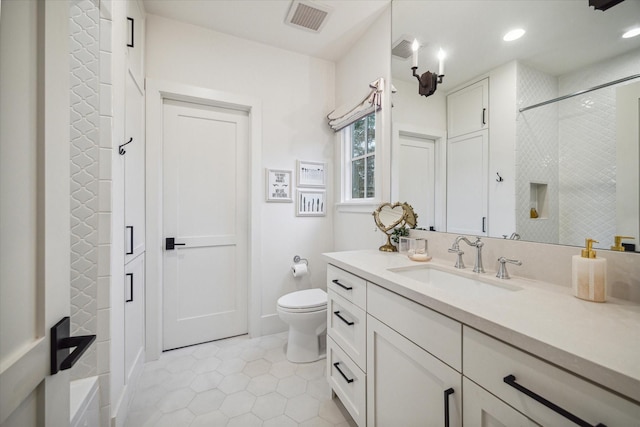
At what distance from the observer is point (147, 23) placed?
6.69 ft

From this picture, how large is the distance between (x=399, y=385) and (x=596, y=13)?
1.57 m

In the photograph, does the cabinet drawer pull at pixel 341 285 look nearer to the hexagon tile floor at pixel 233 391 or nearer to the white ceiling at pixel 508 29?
the hexagon tile floor at pixel 233 391

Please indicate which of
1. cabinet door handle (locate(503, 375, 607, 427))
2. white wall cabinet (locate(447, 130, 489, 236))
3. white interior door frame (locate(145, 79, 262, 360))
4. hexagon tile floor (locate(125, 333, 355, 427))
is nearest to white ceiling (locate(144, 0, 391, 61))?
white interior door frame (locate(145, 79, 262, 360))

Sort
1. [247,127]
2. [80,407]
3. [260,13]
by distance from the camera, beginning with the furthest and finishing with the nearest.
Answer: [247,127] < [260,13] < [80,407]

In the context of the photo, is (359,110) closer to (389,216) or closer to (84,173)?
(389,216)

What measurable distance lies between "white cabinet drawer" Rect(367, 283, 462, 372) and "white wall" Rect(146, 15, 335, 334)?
1455 mm

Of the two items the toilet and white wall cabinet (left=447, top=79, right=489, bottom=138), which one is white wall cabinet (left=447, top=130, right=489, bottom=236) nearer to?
white wall cabinet (left=447, top=79, right=489, bottom=138)

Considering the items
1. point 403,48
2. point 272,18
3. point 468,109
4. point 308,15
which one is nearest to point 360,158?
point 403,48

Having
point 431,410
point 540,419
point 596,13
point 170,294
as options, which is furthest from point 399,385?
point 170,294

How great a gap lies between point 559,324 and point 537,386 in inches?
7.0

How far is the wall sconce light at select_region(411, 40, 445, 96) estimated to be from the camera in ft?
5.00

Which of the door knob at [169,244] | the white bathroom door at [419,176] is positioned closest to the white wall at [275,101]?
the door knob at [169,244]

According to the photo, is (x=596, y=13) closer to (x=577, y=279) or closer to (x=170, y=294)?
(x=577, y=279)

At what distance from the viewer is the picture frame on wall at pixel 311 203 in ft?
8.36
